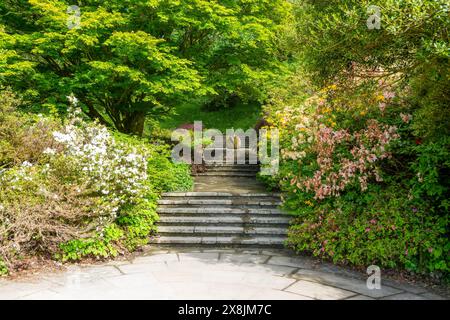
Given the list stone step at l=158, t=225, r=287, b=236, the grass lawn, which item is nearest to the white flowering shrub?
stone step at l=158, t=225, r=287, b=236

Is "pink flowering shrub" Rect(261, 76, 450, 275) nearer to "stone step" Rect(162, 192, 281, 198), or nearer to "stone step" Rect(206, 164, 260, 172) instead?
"stone step" Rect(162, 192, 281, 198)

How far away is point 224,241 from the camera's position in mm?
8109

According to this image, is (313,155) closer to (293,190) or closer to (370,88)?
(293,190)

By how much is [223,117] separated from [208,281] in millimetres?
20057

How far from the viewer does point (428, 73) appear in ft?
19.2

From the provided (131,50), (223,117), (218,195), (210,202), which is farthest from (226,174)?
(223,117)

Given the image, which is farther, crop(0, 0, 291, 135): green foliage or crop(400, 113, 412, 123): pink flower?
crop(0, 0, 291, 135): green foliage

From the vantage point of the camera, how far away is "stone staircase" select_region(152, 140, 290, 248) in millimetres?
8172

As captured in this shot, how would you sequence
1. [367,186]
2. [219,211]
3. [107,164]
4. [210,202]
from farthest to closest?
1. [210,202]
2. [219,211]
3. [107,164]
4. [367,186]

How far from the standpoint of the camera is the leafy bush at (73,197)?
6.88 metres

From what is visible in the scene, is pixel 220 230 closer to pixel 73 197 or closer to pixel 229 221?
pixel 229 221

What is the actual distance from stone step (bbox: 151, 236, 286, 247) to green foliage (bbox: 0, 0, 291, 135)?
4.19 m

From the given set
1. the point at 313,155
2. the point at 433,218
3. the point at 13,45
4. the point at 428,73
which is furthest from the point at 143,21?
the point at 433,218
